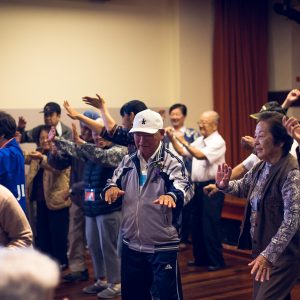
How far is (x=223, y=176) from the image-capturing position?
3354mm

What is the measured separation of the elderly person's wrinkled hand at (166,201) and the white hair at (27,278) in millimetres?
1875

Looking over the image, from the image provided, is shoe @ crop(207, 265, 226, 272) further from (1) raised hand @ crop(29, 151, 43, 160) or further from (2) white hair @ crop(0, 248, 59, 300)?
(2) white hair @ crop(0, 248, 59, 300)

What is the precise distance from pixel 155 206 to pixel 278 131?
0.79m

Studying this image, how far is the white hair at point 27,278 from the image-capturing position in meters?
1.35

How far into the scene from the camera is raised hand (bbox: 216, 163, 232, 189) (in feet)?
11.0

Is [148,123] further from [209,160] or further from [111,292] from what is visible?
[209,160]

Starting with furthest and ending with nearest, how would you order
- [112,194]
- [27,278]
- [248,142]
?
[248,142]
[112,194]
[27,278]

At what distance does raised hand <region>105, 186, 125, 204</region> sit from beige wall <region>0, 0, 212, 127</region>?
3540mm

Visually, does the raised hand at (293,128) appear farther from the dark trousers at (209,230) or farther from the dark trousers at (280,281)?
the dark trousers at (209,230)

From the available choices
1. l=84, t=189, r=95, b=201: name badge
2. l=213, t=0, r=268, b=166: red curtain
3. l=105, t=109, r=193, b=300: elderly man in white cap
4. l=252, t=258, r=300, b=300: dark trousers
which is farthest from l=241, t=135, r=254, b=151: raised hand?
l=213, t=0, r=268, b=166: red curtain

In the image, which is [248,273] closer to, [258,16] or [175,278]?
[175,278]

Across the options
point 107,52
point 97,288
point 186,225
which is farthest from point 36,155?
point 107,52

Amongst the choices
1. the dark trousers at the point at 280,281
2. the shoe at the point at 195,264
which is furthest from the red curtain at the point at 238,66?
the dark trousers at the point at 280,281

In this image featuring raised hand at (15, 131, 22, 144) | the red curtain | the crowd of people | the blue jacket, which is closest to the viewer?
the crowd of people
